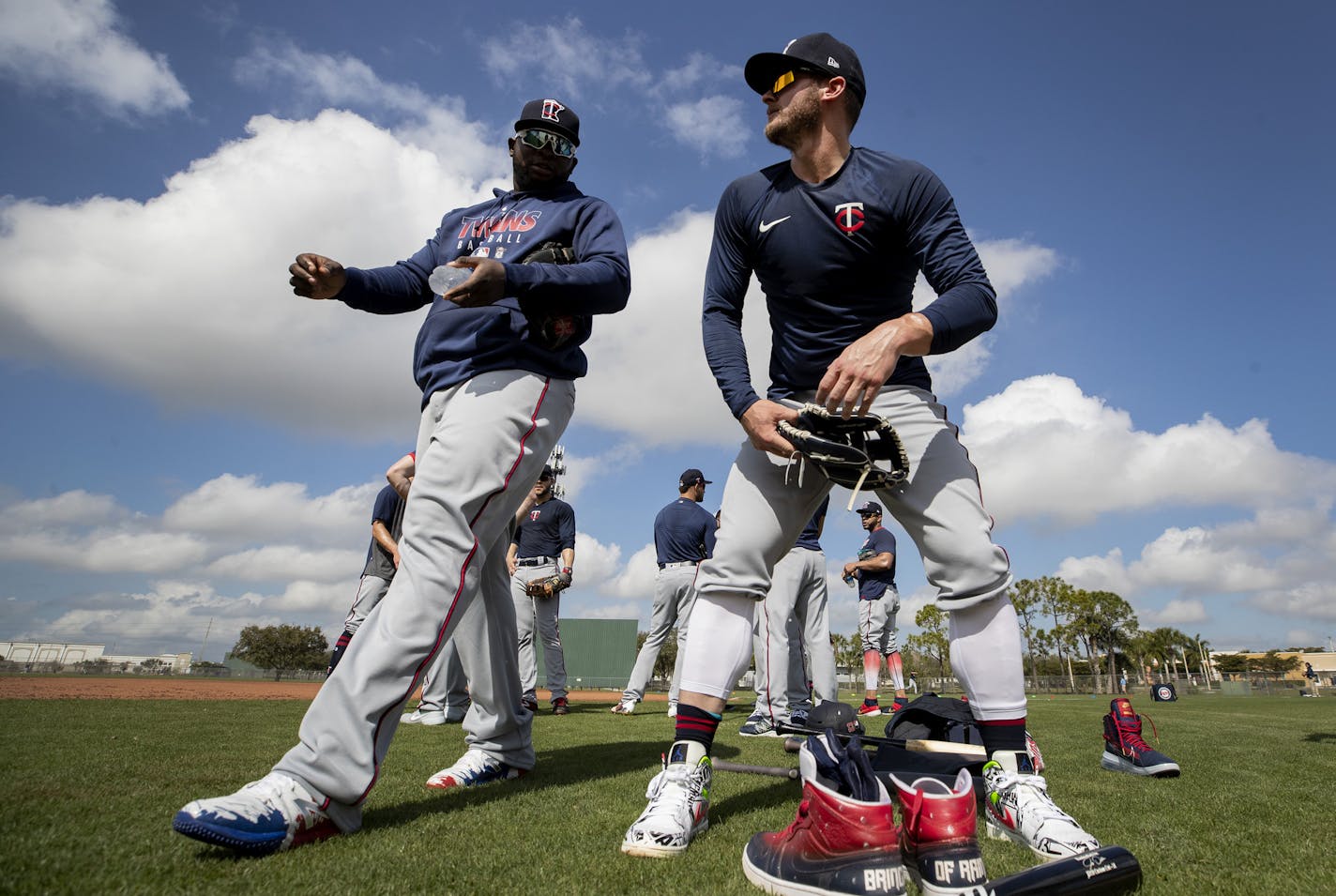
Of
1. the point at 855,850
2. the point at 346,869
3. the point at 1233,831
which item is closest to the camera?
the point at 855,850

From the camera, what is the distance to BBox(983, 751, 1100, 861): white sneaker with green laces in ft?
6.48

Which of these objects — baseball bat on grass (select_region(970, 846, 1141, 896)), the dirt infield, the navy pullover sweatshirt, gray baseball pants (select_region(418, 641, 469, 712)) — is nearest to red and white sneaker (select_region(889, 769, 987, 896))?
baseball bat on grass (select_region(970, 846, 1141, 896))

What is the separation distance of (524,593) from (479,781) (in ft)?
18.3

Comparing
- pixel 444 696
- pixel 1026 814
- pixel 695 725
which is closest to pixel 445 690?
pixel 444 696

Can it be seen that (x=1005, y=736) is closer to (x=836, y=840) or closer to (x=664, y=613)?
(x=836, y=840)

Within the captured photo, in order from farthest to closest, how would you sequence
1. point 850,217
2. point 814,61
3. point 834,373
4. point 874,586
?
point 874,586, point 814,61, point 850,217, point 834,373

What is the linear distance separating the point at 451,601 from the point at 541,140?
216 cm

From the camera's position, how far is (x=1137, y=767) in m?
3.89

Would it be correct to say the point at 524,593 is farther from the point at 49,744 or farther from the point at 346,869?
the point at 346,869

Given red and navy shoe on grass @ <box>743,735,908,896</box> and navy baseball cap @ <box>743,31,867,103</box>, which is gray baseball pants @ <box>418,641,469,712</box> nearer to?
red and navy shoe on grass @ <box>743,735,908,896</box>

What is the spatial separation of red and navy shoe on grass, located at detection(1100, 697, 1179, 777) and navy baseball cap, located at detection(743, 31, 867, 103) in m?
3.64

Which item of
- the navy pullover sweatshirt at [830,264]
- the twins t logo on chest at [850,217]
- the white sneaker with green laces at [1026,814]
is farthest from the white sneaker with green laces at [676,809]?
the twins t logo on chest at [850,217]

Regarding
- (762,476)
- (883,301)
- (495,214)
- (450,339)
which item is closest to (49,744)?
(450,339)

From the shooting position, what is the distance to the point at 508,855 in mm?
1942
